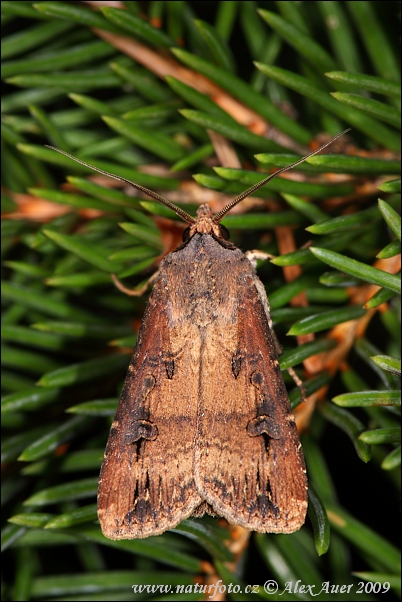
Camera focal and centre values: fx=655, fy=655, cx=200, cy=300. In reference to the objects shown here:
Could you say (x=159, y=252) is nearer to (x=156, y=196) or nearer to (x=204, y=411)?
(x=156, y=196)

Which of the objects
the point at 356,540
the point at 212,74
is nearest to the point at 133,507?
the point at 356,540

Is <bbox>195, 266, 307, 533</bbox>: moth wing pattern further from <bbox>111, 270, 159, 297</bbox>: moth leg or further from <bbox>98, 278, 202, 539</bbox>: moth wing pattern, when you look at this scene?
<bbox>111, 270, 159, 297</bbox>: moth leg

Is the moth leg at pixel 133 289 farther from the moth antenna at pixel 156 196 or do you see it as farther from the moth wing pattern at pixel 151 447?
the moth antenna at pixel 156 196

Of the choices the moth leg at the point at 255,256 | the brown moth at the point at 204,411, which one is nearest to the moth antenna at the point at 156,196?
the brown moth at the point at 204,411

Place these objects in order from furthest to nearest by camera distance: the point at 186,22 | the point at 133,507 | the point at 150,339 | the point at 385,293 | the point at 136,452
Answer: the point at 186,22 → the point at 150,339 → the point at 136,452 → the point at 133,507 → the point at 385,293

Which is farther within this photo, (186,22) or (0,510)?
(186,22)

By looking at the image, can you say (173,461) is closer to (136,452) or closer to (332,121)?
(136,452)

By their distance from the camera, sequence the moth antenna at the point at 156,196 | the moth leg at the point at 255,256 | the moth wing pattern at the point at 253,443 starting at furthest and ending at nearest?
the moth leg at the point at 255,256 < the moth antenna at the point at 156,196 < the moth wing pattern at the point at 253,443

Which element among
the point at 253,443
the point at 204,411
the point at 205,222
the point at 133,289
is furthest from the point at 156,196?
the point at 253,443
